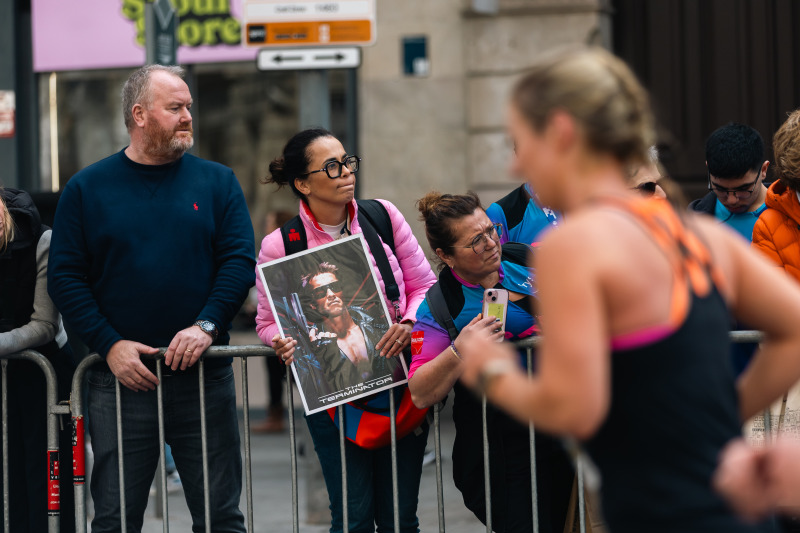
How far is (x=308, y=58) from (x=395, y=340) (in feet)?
7.46

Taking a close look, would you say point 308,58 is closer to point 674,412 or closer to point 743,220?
point 743,220

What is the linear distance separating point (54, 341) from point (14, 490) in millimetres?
651

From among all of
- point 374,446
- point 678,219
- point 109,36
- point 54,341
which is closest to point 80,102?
point 109,36

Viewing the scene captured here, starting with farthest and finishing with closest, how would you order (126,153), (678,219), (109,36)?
(109,36), (126,153), (678,219)

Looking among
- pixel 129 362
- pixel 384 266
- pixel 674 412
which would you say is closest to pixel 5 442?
pixel 129 362

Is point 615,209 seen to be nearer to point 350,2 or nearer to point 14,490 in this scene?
point 14,490

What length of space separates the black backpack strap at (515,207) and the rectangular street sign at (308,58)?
161cm

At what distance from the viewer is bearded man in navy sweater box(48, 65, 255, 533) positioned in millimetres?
4434

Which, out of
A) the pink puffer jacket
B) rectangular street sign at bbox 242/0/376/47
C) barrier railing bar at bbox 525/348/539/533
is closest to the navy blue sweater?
the pink puffer jacket

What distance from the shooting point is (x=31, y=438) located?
4.82 m

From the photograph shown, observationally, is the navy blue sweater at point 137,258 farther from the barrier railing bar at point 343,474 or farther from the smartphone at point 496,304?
the smartphone at point 496,304

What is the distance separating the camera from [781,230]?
4.34 metres

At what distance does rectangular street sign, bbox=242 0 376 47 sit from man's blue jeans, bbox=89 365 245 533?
2249 mm

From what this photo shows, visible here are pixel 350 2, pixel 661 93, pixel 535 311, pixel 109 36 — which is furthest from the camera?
pixel 109 36
